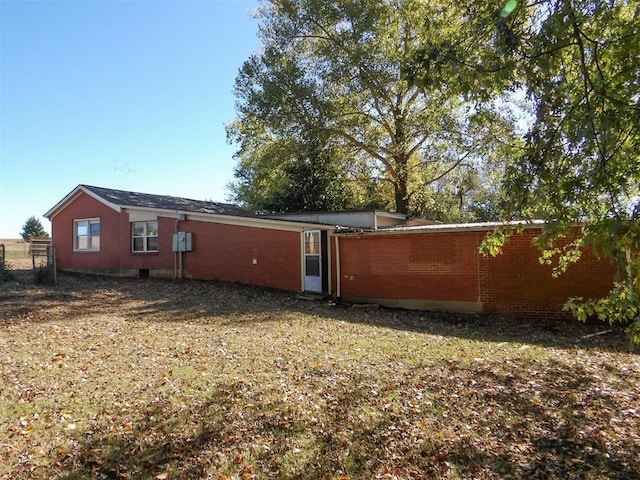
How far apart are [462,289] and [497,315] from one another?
118cm

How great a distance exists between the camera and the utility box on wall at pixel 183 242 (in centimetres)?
1805

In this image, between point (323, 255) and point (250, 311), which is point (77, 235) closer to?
point (323, 255)

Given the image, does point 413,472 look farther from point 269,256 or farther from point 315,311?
point 269,256

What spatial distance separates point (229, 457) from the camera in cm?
383

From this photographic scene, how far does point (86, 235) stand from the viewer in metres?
21.2

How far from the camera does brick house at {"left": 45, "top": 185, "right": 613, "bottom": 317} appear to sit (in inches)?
474

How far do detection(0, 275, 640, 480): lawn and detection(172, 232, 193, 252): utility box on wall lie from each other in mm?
8795

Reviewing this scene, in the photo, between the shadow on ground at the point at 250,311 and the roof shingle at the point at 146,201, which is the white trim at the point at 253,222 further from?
the shadow on ground at the point at 250,311

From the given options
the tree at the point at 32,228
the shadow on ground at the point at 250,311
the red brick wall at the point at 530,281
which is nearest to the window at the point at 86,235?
the shadow on ground at the point at 250,311

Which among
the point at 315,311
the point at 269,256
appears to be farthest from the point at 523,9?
the point at 269,256

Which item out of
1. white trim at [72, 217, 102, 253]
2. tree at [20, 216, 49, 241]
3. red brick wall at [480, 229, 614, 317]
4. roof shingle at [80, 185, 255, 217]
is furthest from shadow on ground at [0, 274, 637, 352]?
tree at [20, 216, 49, 241]

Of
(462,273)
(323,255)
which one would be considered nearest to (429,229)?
(462,273)

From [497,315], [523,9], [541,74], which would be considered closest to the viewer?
[541,74]

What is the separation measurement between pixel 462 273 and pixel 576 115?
9559 millimetres
